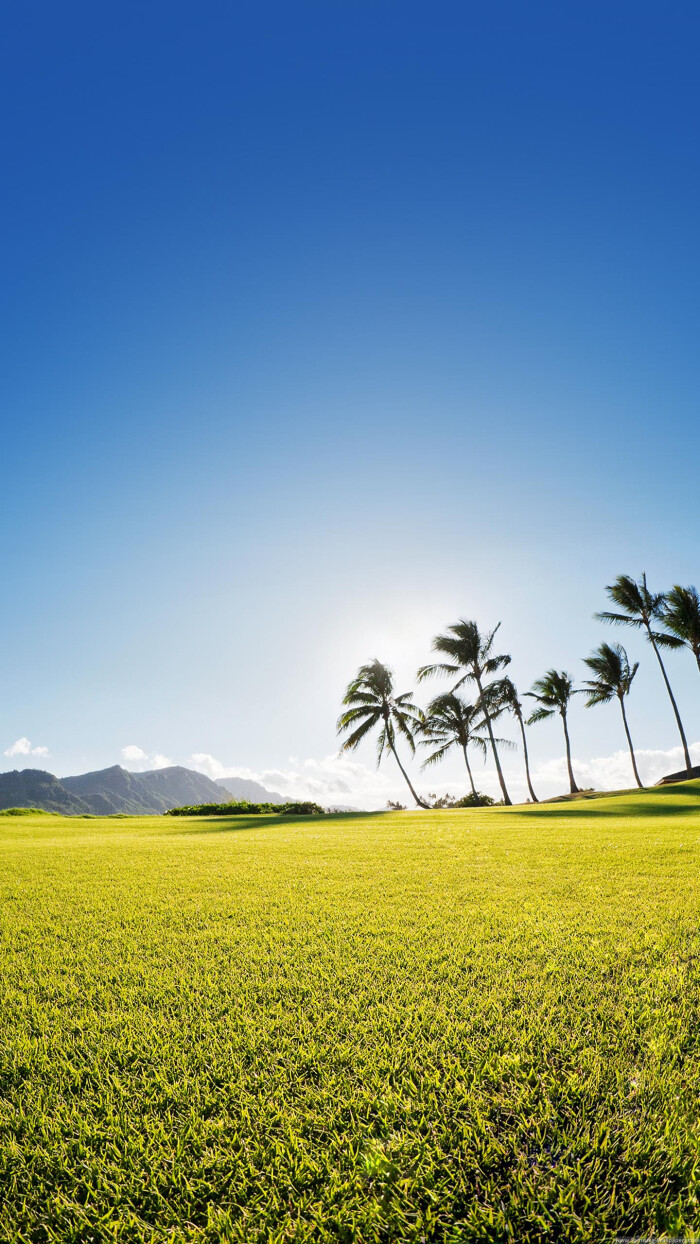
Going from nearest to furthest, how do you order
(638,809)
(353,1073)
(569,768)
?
(353,1073), (638,809), (569,768)

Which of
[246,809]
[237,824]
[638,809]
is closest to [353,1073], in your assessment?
[237,824]

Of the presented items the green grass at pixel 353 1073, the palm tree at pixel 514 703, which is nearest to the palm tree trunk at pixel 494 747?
the palm tree at pixel 514 703

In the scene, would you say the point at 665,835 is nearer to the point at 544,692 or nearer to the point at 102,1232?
the point at 102,1232

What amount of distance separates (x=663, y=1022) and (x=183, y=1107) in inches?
80.5

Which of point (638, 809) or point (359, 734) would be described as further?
point (359, 734)

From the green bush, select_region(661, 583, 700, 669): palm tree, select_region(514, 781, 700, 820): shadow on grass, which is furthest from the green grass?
select_region(661, 583, 700, 669): palm tree

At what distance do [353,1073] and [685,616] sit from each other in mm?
36286

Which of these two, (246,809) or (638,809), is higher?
(638,809)

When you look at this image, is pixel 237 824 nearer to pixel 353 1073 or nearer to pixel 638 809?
pixel 638 809

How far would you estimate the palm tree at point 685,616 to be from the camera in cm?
3175

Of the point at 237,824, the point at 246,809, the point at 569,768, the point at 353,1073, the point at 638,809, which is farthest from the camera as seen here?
the point at 569,768

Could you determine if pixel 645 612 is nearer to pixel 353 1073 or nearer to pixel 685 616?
pixel 685 616

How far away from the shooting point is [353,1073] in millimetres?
2012

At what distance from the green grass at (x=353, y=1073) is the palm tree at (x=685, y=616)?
33010 millimetres
